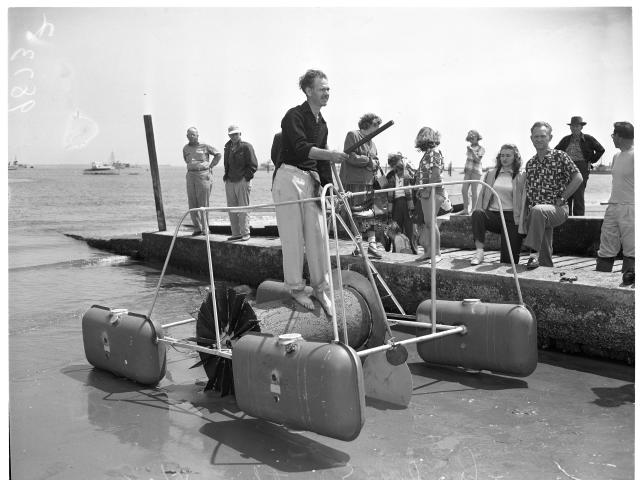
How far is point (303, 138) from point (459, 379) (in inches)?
94.6

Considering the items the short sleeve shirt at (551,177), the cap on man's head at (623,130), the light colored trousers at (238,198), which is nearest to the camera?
the cap on man's head at (623,130)

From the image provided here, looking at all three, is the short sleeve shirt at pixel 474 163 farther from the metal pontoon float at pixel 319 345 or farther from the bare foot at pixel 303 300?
the bare foot at pixel 303 300

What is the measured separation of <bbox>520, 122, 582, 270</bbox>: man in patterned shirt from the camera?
25.1ft

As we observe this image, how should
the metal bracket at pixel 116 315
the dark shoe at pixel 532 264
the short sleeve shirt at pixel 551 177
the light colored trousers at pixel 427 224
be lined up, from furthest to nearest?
1. the light colored trousers at pixel 427 224
2. the short sleeve shirt at pixel 551 177
3. the dark shoe at pixel 532 264
4. the metal bracket at pixel 116 315

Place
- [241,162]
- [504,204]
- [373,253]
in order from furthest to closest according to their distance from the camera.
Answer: [241,162] → [373,253] → [504,204]

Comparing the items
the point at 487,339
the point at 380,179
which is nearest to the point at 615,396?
the point at 487,339

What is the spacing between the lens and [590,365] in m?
6.56

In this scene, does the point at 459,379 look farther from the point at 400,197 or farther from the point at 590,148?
the point at 590,148

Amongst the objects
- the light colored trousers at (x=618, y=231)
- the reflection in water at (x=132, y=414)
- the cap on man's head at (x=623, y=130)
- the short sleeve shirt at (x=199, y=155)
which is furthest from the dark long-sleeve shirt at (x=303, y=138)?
the short sleeve shirt at (x=199, y=155)

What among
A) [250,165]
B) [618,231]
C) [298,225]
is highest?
[250,165]

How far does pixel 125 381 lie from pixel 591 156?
24.0ft

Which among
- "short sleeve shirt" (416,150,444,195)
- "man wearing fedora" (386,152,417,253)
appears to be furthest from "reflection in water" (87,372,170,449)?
"man wearing fedora" (386,152,417,253)

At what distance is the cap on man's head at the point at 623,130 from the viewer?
713cm

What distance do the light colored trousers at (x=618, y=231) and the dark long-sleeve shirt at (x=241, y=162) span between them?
6.42 m
